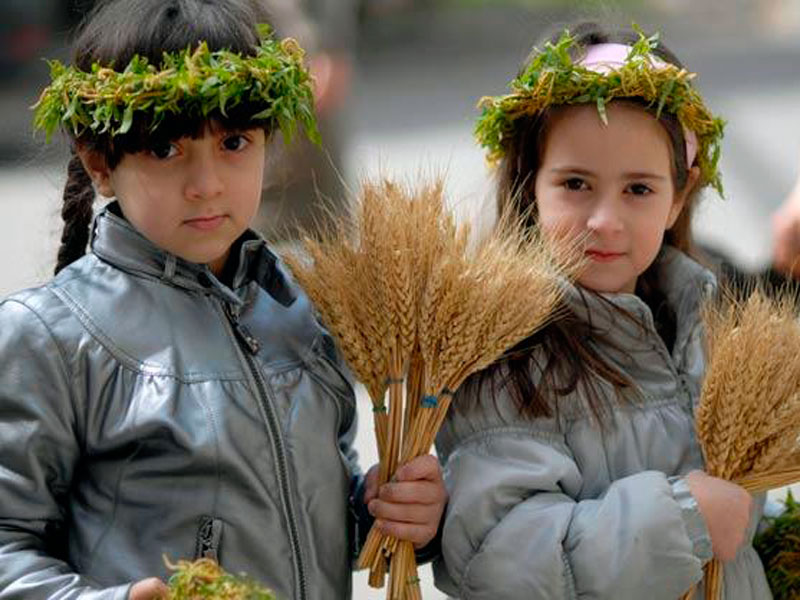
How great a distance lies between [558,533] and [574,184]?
611 mm

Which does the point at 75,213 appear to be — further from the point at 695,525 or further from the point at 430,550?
the point at 695,525

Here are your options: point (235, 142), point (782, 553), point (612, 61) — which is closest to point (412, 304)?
point (235, 142)

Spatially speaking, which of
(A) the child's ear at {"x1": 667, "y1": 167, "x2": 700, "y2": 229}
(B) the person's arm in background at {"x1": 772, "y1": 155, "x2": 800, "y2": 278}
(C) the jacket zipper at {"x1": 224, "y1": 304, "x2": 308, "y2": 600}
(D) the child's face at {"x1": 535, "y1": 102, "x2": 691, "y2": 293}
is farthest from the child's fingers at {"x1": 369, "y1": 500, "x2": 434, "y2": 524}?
(B) the person's arm in background at {"x1": 772, "y1": 155, "x2": 800, "y2": 278}

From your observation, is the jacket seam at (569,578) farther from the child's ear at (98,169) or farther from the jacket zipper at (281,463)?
the child's ear at (98,169)

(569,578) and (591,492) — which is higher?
(591,492)

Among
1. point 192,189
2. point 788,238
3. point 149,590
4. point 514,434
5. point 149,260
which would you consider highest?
point 788,238

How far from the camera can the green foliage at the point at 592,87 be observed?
8.23 feet

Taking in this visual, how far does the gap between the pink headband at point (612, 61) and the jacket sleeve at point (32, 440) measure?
1.02 meters

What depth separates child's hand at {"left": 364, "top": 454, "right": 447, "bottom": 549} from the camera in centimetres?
237

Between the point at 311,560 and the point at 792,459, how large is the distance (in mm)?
799

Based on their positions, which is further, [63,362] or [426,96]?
[426,96]

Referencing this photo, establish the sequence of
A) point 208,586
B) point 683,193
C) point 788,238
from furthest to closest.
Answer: point 788,238 → point 683,193 → point 208,586

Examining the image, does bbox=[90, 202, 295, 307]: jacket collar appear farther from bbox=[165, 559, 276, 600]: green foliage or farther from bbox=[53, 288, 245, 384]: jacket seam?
bbox=[165, 559, 276, 600]: green foliage

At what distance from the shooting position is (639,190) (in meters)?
2.58
